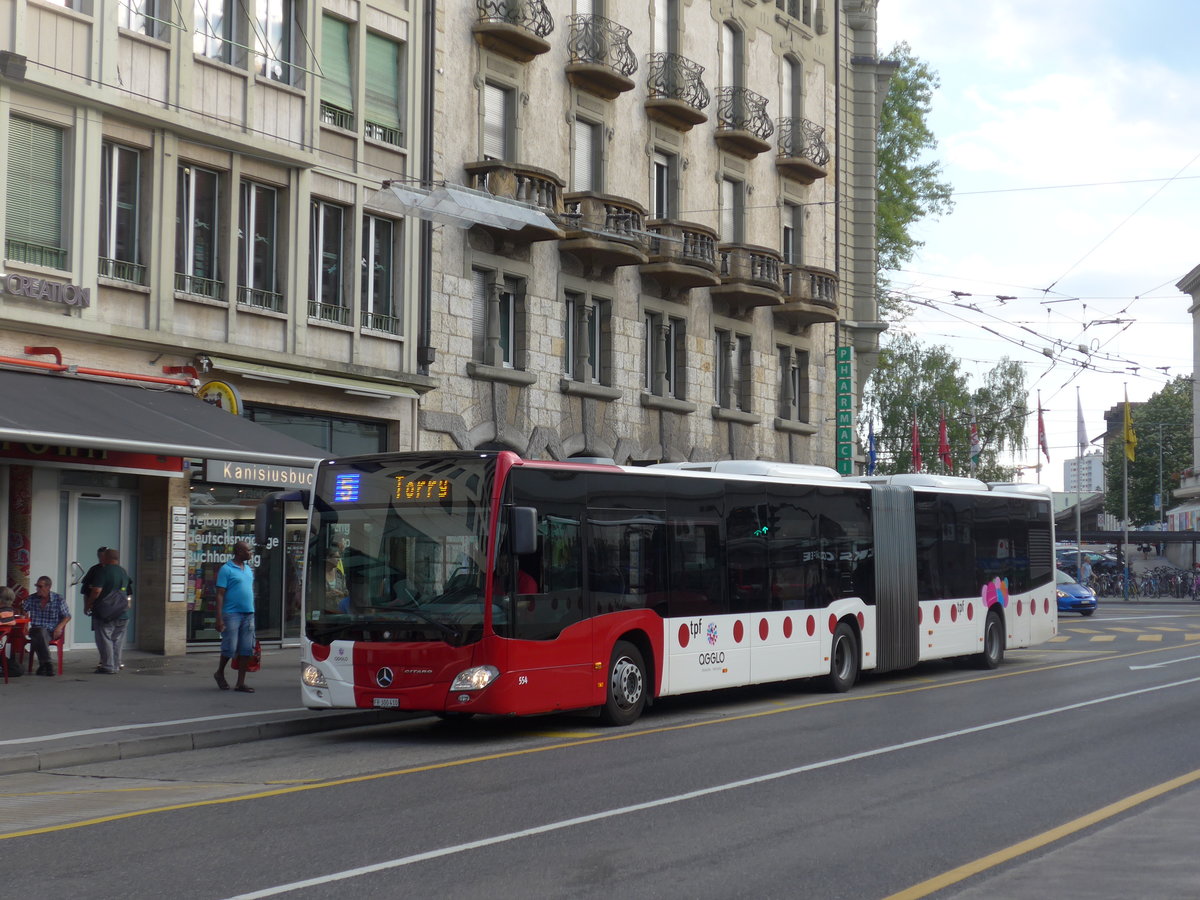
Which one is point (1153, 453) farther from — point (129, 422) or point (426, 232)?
point (129, 422)

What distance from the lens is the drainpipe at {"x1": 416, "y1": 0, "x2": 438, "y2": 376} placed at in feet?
87.6

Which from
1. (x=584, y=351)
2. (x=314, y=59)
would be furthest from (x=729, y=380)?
(x=314, y=59)

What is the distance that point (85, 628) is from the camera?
70.9 feet

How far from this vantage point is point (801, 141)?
38.4 metres

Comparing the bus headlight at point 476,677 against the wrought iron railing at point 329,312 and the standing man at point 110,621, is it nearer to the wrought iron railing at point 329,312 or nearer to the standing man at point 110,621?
the standing man at point 110,621

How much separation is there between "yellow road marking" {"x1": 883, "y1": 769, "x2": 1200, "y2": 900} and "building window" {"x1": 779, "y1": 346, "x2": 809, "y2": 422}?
27.4 m

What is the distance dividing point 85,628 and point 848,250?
25.8 meters

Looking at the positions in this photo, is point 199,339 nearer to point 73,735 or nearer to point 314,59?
point 314,59

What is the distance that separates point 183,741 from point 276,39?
1369 centimetres

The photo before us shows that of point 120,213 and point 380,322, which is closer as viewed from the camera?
point 120,213

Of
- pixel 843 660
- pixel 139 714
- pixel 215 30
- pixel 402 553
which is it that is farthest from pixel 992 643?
pixel 215 30

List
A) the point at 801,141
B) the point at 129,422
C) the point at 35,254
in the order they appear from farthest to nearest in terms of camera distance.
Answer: the point at 801,141 → the point at 35,254 → the point at 129,422

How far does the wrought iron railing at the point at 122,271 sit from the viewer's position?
21.2 m

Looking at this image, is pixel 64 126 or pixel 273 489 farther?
pixel 273 489
